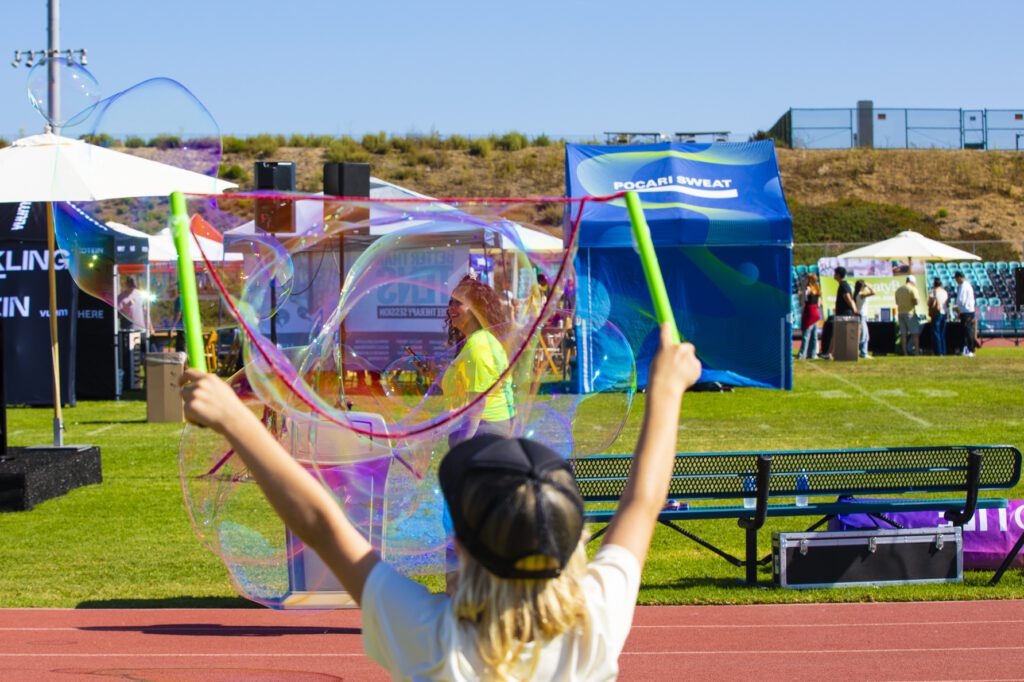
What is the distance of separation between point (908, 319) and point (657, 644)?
70.4 ft

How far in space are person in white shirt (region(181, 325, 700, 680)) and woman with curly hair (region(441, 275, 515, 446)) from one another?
2.53 m

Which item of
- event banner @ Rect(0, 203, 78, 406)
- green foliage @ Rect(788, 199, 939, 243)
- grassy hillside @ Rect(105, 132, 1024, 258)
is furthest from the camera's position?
grassy hillside @ Rect(105, 132, 1024, 258)

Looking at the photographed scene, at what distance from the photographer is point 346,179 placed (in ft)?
27.7

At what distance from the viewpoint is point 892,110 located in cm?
5919

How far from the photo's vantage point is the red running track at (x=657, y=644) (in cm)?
634

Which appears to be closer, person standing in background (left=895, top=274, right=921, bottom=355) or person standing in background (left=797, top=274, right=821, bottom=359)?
person standing in background (left=797, top=274, right=821, bottom=359)

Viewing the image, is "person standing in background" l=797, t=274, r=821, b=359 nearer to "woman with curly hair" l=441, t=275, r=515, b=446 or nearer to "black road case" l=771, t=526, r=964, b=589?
"black road case" l=771, t=526, r=964, b=589

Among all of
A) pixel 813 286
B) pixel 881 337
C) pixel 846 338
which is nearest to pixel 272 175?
pixel 813 286

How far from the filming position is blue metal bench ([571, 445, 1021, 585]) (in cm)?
795

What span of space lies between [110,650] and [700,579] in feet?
12.7

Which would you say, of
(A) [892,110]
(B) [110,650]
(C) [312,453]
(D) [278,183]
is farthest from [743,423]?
(A) [892,110]

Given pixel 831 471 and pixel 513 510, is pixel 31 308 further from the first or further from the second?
pixel 513 510

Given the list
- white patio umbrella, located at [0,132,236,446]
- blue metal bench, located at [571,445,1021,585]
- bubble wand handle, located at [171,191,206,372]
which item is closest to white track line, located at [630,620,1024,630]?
blue metal bench, located at [571,445,1021,585]

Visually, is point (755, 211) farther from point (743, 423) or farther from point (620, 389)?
point (620, 389)
